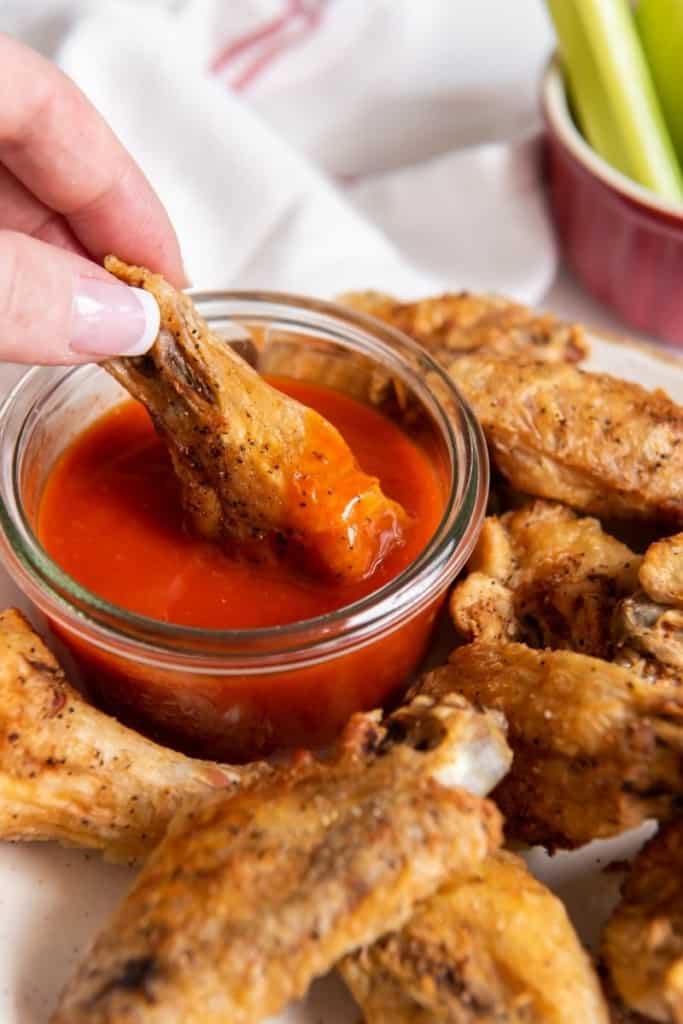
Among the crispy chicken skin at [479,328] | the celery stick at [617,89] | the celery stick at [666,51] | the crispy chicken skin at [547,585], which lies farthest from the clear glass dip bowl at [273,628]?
the celery stick at [666,51]

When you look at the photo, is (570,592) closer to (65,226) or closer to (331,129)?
(65,226)

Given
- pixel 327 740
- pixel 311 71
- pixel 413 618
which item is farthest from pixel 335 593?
pixel 311 71

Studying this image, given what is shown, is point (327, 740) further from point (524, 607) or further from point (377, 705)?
point (524, 607)

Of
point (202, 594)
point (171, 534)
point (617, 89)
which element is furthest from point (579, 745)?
point (617, 89)

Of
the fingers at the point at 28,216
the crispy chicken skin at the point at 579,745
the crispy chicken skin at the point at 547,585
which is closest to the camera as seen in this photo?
the crispy chicken skin at the point at 579,745

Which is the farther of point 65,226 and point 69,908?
point 65,226

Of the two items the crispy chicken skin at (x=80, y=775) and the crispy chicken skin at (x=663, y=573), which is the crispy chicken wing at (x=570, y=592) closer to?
the crispy chicken skin at (x=663, y=573)
